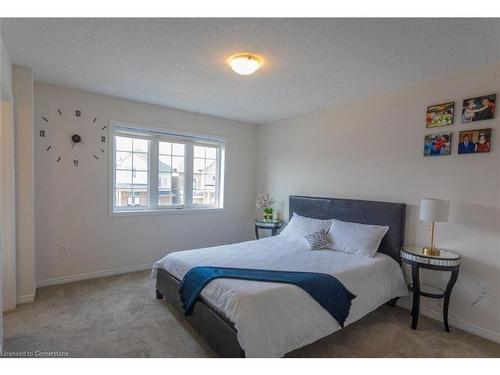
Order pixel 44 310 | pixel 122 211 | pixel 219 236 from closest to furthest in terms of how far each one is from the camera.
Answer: pixel 44 310
pixel 122 211
pixel 219 236

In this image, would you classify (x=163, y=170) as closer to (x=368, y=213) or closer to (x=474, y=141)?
(x=368, y=213)

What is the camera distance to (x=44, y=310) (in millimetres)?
2486

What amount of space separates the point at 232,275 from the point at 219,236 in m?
2.45

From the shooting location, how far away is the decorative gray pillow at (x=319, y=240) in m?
2.97

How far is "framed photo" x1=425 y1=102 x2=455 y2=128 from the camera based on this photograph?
2484 mm

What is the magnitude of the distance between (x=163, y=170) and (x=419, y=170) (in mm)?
3386

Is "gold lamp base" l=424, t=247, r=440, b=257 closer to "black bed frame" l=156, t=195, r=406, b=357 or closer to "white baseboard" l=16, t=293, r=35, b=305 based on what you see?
"black bed frame" l=156, t=195, r=406, b=357

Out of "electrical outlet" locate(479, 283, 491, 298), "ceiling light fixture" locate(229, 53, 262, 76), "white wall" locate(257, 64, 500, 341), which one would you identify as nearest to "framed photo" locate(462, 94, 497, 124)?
"white wall" locate(257, 64, 500, 341)

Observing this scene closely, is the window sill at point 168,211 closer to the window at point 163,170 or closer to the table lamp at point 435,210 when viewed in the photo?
the window at point 163,170

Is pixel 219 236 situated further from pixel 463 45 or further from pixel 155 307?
A: pixel 463 45

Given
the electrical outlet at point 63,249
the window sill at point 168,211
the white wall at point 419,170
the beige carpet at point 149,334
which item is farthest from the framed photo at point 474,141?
the electrical outlet at point 63,249

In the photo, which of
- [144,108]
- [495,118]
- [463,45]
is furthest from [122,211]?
[495,118]

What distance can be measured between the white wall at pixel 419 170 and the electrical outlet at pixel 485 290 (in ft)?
0.10

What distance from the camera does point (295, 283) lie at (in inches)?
76.4
